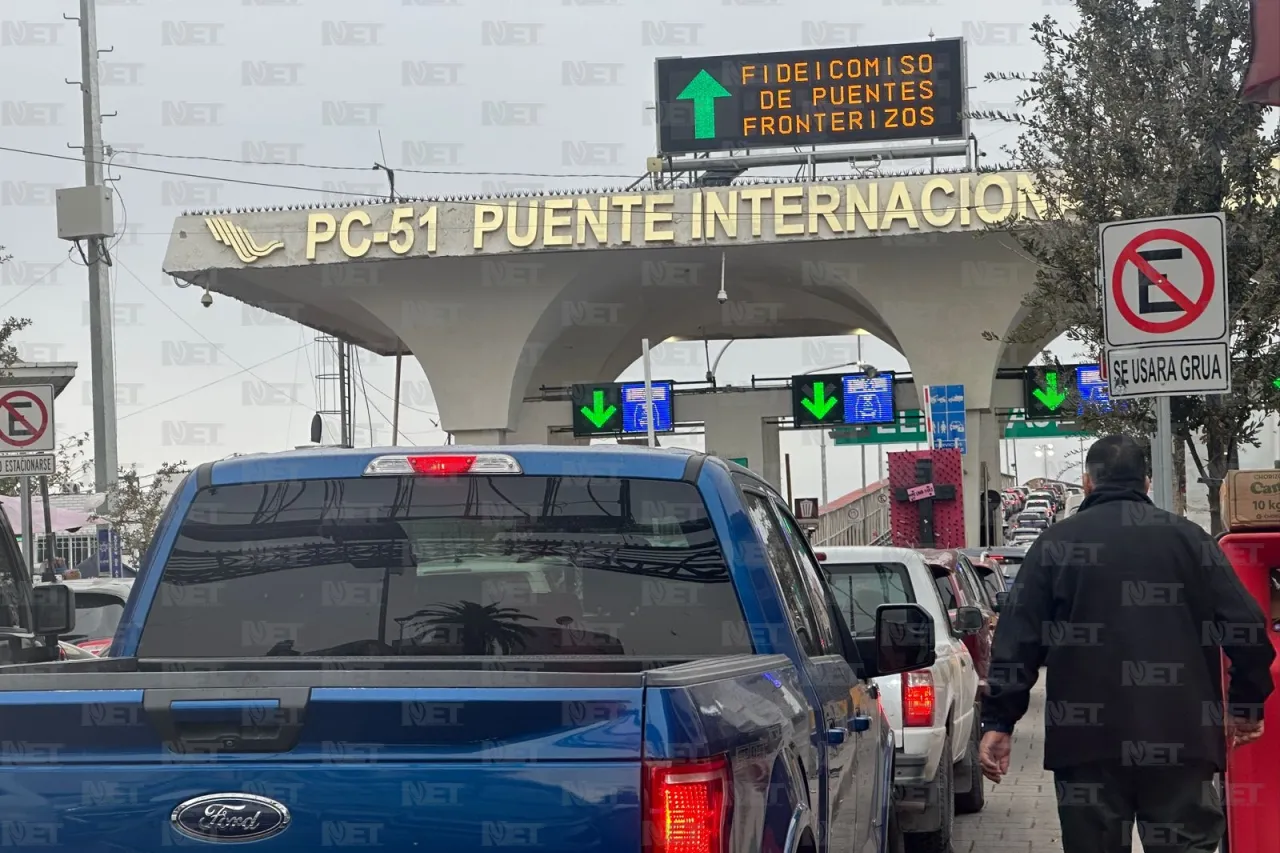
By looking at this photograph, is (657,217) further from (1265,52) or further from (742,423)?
(1265,52)

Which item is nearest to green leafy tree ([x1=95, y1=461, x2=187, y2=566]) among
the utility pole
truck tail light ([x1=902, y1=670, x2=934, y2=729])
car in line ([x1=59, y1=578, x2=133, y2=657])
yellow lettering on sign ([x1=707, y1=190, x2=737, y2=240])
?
the utility pole

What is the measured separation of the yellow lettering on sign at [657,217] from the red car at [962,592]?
660 inches

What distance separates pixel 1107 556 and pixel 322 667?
8.79 feet

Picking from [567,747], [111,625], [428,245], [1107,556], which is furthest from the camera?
[428,245]

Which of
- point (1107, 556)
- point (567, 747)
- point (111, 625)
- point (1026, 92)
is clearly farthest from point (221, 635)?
point (1026, 92)

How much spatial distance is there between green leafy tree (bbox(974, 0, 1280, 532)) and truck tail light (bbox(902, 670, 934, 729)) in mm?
4511

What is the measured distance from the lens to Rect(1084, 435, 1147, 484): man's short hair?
5656mm

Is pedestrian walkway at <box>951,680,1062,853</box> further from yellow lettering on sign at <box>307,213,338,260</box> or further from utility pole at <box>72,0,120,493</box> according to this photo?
yellow lettering on sign at <box>307,213,338,260</box>

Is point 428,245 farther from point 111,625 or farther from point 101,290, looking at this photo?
point 111,625

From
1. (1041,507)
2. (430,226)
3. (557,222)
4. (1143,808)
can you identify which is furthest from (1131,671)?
(1041,507)

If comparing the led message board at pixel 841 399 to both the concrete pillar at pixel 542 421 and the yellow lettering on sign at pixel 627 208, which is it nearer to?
the concrete pillar at pixel 542 421

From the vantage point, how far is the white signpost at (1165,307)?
778 cm

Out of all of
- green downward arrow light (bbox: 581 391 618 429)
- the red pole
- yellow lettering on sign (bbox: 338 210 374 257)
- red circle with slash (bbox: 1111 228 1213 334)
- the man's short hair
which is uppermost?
yellow lettering on sign (bbox: 338 210 374 257)

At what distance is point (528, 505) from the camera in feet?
14.5
